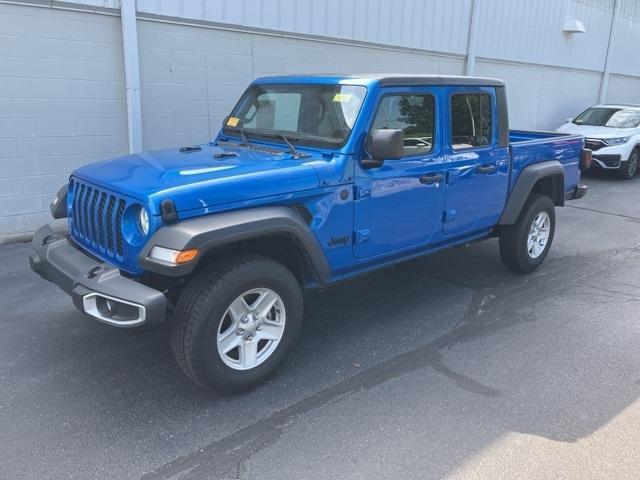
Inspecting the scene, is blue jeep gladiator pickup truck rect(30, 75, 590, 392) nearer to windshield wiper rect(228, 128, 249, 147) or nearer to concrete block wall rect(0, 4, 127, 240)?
windshield wiper rect(228, 128, 249, 147)

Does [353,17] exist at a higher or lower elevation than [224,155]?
higher

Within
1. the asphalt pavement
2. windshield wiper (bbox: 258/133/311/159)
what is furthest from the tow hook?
windshield wiper (bbox: 258/133/311/159)

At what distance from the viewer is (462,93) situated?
462cm

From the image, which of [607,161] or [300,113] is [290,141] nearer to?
[300,113]

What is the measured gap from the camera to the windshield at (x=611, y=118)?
12289 mm

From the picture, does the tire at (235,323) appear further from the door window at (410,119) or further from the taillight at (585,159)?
the taillight at (585,159)

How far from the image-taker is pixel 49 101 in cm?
640

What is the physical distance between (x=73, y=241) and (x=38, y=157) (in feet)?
10.6

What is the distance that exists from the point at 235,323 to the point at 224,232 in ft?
2.00

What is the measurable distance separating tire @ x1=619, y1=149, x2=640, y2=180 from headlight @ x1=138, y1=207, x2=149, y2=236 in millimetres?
11516

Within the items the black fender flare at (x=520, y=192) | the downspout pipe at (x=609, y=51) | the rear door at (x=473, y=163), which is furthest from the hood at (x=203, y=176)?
the downspout pipe at (x=609, y=51)

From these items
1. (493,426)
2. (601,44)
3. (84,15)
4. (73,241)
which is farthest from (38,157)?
(601,44)

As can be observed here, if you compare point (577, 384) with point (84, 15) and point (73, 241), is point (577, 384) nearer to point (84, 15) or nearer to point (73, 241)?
point (73, 241)

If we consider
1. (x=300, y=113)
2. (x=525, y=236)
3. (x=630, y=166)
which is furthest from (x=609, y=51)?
(x=300, y=113)
